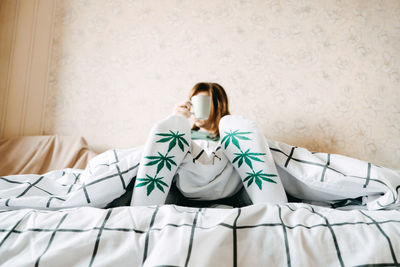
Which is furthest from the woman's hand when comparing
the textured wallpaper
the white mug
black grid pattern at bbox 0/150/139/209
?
black grid pattern at bbox 0/150/139/209

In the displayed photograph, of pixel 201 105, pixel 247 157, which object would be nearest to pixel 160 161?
pixel 247 157

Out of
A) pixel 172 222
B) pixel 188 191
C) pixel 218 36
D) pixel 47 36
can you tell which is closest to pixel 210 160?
pixel 188 191

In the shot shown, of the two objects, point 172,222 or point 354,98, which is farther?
point 354,98

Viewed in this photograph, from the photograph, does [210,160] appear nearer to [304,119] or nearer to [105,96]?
[304,119]

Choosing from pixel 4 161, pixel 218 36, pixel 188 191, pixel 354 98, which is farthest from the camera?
pixel 218 36

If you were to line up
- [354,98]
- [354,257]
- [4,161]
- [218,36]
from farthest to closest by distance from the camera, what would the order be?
[218,36]
[354,98]
[4,161]
[354,257]

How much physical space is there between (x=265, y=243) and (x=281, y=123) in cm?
127

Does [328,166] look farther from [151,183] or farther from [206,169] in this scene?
[151,183]

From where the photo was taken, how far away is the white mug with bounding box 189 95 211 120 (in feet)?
3.44

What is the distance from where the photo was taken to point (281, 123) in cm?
150

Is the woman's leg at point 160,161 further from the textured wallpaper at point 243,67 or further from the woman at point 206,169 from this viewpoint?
the textured wallpaper at point 243,67

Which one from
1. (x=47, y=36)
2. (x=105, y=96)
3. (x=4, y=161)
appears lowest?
(x=4, y=161)

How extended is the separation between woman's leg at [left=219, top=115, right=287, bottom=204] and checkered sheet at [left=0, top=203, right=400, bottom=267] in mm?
190

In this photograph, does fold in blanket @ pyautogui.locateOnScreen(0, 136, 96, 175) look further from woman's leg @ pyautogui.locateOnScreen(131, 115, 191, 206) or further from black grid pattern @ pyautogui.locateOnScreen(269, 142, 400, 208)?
black grid pattern @ pyautogui.locateOnScreen(269, 142, 400, 208)
